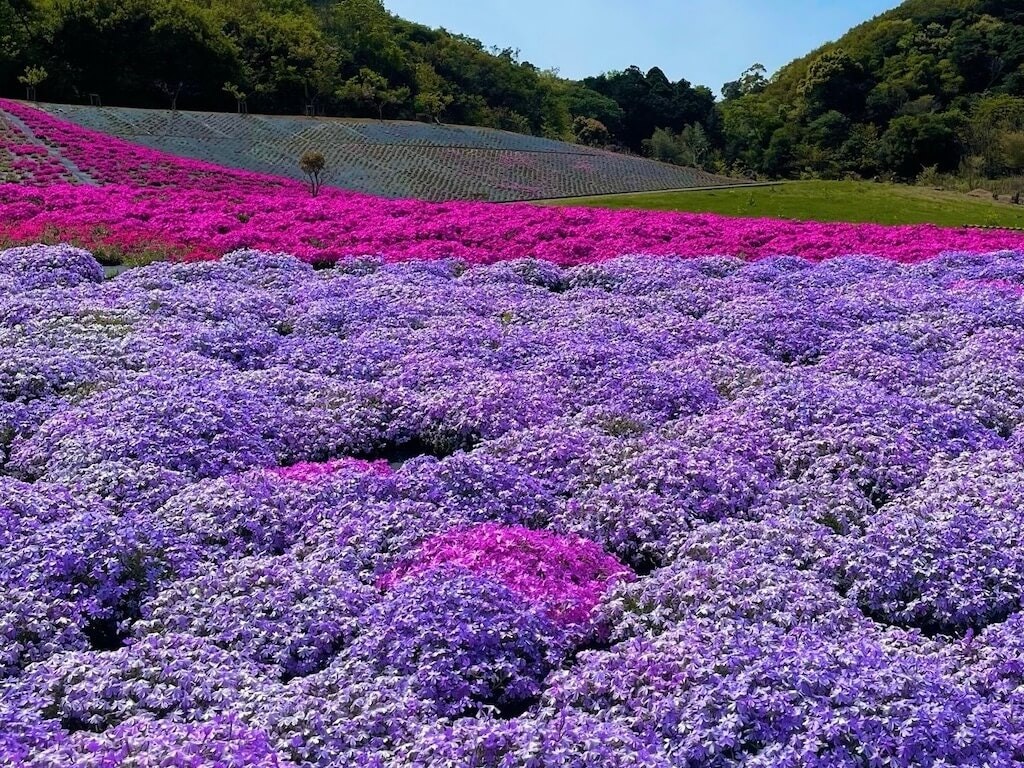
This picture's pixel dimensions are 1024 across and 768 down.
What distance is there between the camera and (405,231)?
2214 centimetres

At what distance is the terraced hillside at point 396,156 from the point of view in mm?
51250

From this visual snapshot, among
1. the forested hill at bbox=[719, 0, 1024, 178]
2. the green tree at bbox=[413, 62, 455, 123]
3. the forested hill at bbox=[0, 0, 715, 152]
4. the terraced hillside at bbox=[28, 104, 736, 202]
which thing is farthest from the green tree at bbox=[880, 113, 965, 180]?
the green tree at bbox=[413, 62, 455, 123]

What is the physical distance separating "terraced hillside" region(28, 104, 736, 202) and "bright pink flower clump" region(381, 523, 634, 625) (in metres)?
40.9

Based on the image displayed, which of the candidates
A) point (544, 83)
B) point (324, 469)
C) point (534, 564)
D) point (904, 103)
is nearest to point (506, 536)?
point (534, 564)

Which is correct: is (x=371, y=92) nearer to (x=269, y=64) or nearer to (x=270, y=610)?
(x=269, y=64)

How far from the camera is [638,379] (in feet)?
38.2

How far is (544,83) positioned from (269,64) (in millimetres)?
55252

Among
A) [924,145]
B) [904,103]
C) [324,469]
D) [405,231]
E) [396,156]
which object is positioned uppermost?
[904,103]

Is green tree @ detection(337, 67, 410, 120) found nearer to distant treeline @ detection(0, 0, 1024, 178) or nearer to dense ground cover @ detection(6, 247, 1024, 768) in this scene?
distant treeline @ detection(0, 0, 1024, 178)

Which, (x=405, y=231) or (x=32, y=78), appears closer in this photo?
(x=405, y=231)

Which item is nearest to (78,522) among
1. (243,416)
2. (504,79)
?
(243,416)

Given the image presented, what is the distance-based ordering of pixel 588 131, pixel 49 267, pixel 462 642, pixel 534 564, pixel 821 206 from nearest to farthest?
pixel 462 642
pixel 534 564
pixel 49 267
pixel 821 206
pixel 588 131

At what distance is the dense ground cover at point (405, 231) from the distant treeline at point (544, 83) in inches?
2219

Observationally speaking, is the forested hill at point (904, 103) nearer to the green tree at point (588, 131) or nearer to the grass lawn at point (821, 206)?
the green tree at point (588, 131)
